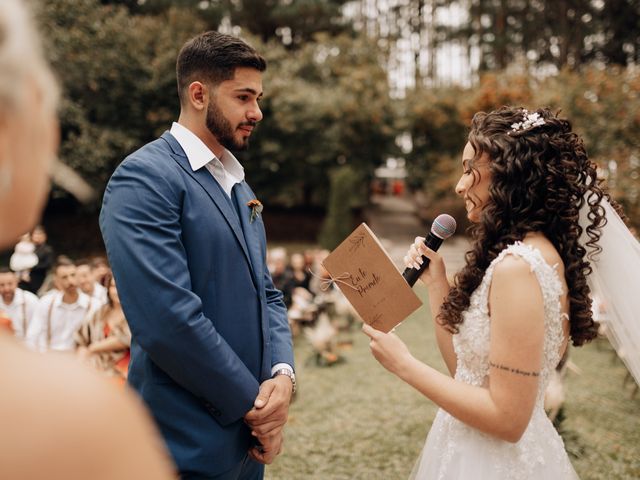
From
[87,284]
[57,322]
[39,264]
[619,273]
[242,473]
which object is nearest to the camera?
[242,473]

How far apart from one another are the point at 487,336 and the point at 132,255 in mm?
1198

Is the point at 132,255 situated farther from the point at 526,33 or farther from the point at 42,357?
the point at 526,33

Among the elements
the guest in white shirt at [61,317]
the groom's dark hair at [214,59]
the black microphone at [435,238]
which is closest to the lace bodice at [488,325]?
the black microphone at [435,238]

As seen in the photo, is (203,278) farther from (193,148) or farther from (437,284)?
(437,284)

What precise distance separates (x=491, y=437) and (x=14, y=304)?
4.78 m

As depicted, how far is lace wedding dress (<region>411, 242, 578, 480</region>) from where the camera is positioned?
173cm

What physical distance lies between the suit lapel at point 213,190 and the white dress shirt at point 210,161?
21 millimetres

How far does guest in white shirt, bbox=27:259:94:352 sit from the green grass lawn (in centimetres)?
221

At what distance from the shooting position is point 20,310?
16.9ft

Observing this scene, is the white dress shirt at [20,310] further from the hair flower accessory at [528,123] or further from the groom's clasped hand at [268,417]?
the hair flower accessory at [528,123]

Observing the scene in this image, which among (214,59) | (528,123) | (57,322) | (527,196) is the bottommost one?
(57,322)

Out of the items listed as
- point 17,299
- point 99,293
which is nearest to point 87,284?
point 99,293

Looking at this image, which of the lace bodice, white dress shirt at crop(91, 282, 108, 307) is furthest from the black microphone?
white dress shirt at crop(91, 282, 108, 307)

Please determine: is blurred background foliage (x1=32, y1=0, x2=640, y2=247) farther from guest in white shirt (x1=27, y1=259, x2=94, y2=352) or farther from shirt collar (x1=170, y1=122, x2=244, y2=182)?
shirt collar (x1=170, y1=122, x2=244, y2=182)
